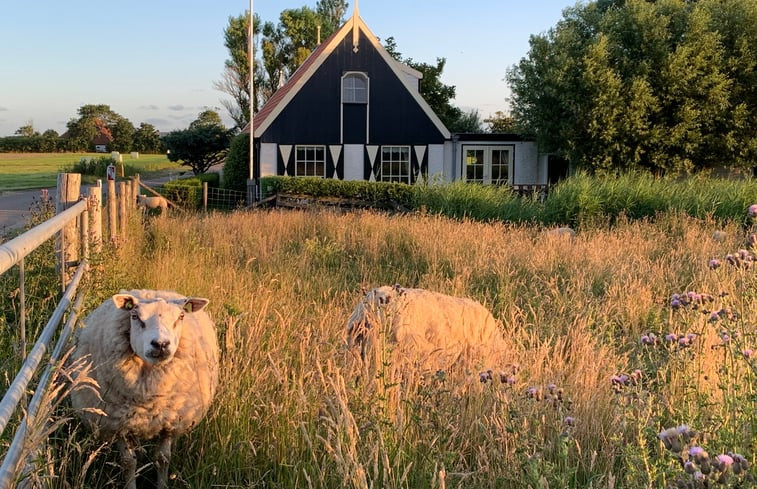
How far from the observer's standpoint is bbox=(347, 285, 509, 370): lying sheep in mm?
4438

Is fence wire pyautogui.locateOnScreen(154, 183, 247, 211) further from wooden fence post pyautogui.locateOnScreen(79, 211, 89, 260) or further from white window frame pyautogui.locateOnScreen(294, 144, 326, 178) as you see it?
wooden fence post pyautogui.locateOnScreen(79, 211, 89, 260)

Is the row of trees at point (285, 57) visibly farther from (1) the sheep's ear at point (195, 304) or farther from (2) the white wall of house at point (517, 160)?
(1) the sheep's ear at point (195, 304)

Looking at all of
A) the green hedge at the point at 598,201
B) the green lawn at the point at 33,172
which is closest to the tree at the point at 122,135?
the green lawn at the point at 33,172

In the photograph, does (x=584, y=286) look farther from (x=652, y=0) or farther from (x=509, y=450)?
(x=652, y=0)

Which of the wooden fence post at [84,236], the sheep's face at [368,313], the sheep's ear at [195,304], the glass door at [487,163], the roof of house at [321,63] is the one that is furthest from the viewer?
the glass door at [487,163]

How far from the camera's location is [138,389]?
3.64m

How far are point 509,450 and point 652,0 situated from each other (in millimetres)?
33362

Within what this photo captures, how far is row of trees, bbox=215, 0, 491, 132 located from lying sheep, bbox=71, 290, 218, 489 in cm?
3969

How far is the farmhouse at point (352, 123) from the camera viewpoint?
26.3m

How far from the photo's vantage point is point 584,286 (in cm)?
750

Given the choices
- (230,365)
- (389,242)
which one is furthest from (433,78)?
(230,365)

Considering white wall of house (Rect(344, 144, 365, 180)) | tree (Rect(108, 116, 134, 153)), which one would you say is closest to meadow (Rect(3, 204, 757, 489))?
white wall of house (Rect(344, 144, 365, 180))

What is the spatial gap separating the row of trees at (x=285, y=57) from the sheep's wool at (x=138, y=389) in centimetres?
3967

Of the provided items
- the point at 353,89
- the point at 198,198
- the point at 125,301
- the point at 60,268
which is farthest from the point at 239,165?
the point at 125,301
